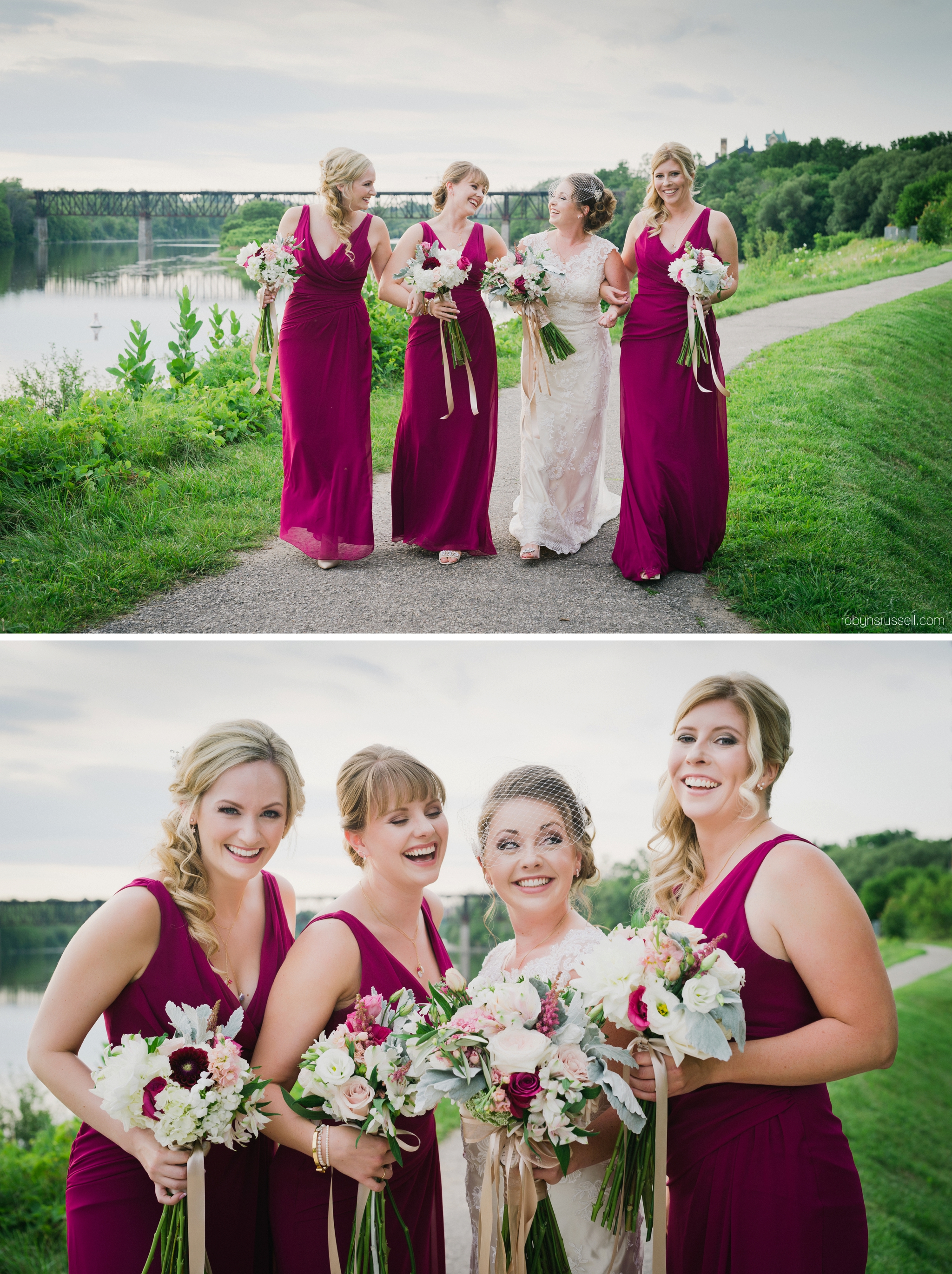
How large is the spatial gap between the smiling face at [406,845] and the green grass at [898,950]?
23.8ft

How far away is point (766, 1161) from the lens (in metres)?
2.78

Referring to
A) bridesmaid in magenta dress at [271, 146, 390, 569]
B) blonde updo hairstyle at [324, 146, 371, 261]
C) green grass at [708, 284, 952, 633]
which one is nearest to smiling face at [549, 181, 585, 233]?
bridesmaid in magenta dress at [271, 146, 390, 569]

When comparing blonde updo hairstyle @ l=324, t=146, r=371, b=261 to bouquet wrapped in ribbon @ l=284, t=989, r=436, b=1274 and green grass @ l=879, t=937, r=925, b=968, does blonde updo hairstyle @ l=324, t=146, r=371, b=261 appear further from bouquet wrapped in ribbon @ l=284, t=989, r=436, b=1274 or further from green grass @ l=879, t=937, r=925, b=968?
green grass @ l=879, t=937, r=925, b=968

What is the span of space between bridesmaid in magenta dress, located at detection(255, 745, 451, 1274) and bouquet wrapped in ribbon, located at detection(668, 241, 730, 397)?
3.58 m

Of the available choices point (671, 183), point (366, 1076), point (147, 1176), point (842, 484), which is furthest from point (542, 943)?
point (842, 484)

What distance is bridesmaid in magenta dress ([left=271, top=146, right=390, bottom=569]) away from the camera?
18.7 feet

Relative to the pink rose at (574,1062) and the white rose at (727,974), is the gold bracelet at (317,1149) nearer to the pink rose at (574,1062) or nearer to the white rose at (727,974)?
the pink rose at (574,1062)

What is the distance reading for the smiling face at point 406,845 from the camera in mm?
3182

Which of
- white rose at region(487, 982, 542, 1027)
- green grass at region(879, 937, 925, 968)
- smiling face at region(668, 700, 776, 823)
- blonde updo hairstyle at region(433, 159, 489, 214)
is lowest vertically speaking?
green grass at region(879, 937, 925, 968)

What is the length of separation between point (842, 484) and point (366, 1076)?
7.38 metres

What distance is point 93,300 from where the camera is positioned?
11.1 m

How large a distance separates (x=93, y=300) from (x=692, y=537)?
8.39 m

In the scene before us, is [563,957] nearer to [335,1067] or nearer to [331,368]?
[335,1067]

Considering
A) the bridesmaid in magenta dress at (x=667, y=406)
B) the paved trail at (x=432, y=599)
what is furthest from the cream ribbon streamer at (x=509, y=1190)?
the bridesmaid in magenta dress at (x=667, y=406)
